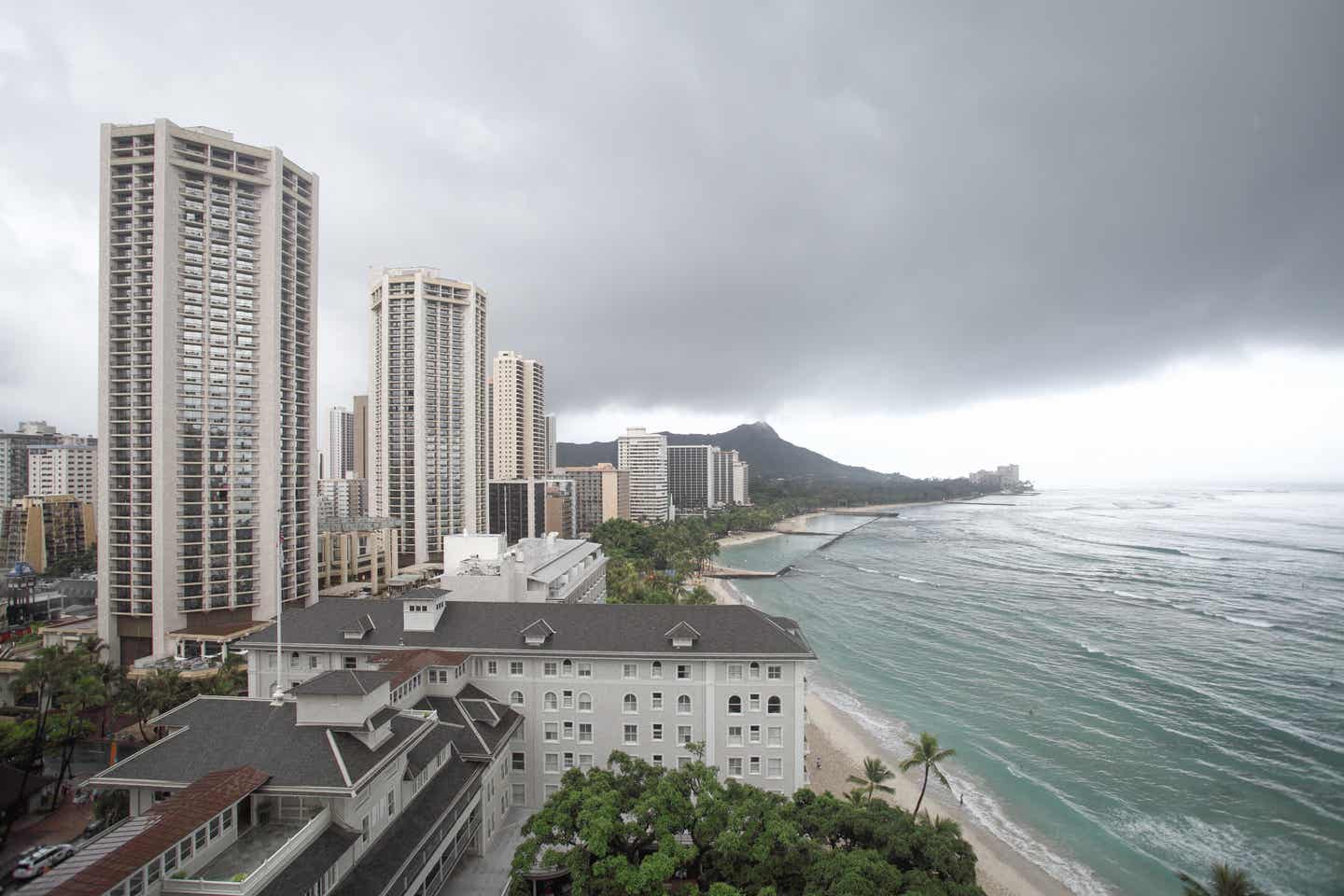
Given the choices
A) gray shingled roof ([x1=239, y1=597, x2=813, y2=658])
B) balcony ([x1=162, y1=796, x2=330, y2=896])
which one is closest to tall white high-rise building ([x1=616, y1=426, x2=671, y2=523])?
gray shingled roof ([x1=239, y1=597, x2=813, y2=658])

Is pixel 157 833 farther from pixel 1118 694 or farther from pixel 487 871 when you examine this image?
pixel 1118 694

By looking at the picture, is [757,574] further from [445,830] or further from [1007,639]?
[445,830]

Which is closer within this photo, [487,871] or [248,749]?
[248,749]

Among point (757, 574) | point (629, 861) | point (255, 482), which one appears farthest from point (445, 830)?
point (757, 574)

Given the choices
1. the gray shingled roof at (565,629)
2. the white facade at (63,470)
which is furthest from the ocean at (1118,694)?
the white facade at (63,470)

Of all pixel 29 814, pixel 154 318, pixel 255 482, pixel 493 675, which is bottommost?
pixel 29 814

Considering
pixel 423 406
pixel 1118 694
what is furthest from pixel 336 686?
pixel 423 406

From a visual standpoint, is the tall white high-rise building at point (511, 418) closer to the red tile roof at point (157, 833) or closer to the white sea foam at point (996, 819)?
the white sea foam at point (996, 819)
